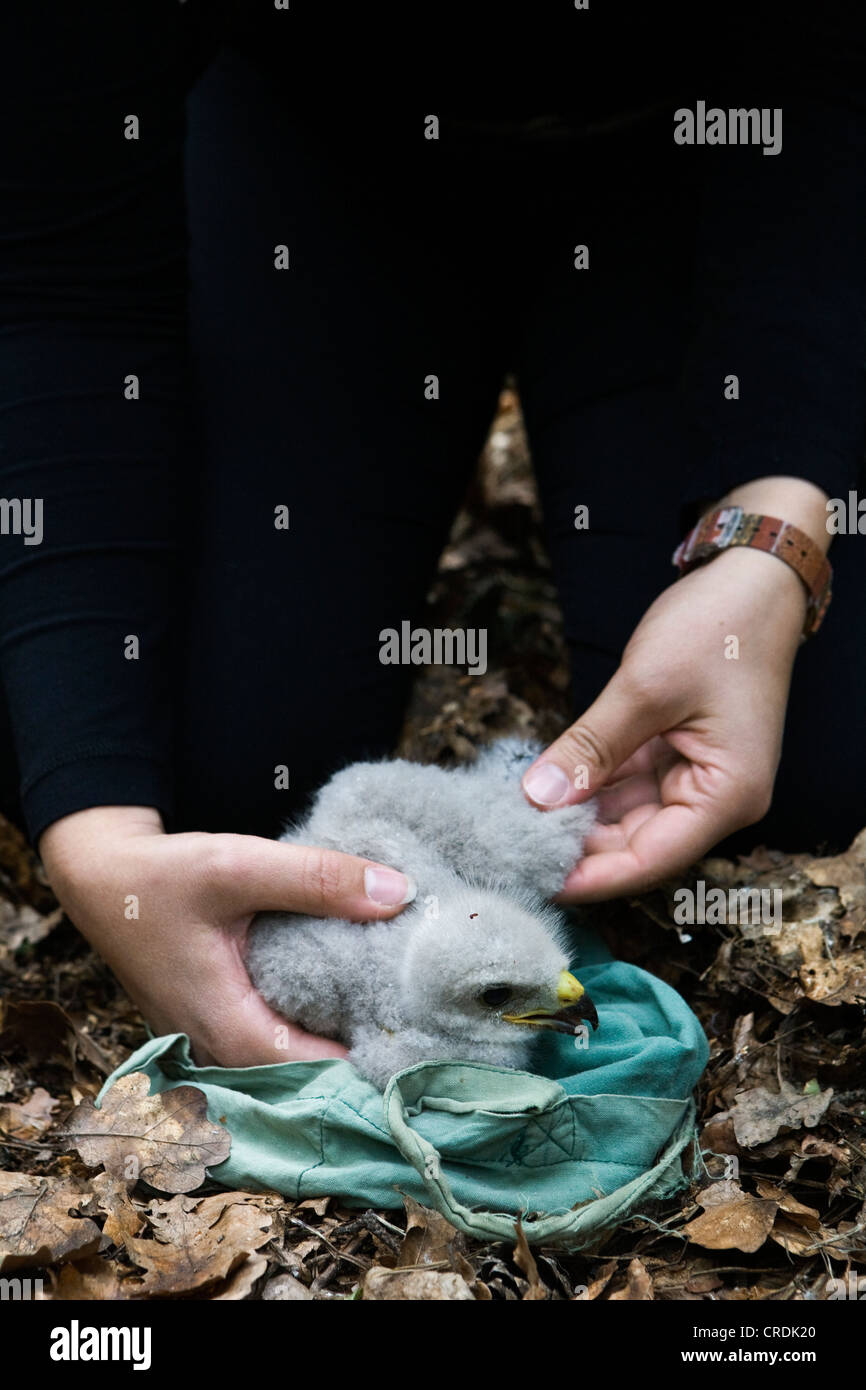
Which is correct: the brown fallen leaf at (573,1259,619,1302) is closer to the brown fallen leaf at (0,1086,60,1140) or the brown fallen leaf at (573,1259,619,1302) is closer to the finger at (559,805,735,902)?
the finger at (559,805,735,902)

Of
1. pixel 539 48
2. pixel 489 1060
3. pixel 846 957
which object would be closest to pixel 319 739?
pixel 489 1060

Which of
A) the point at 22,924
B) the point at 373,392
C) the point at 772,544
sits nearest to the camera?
the point at 772,544

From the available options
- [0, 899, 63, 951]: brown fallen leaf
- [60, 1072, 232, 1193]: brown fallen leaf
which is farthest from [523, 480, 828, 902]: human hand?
[0, 899, 63, 951]: brown fallen leaf

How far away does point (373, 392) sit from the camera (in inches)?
132

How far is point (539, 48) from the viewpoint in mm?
3139

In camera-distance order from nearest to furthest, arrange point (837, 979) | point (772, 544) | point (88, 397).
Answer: point (837, 979) → point (772, 544) → point (88, 397)

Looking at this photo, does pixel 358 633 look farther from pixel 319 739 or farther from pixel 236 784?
pixel 236 784

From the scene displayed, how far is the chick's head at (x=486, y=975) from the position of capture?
6.72 feet

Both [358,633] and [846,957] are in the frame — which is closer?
[846,957]

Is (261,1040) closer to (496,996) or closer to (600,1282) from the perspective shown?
(496,996)

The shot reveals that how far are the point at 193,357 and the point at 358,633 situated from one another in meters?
0.89

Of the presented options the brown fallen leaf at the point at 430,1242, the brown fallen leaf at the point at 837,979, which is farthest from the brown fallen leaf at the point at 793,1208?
the brown fallen leaf at the point at 430,1242

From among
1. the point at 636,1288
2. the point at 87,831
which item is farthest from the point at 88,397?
the point at 636,1288

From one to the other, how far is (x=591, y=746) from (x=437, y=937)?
1.81 ft
